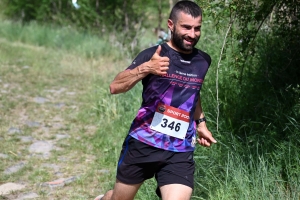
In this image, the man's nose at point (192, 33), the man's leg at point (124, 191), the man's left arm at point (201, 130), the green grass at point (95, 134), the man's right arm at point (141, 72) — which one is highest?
the man's nose at point (192, 33)

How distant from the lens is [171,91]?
3.67 meters

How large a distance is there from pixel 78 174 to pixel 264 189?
8.26 feet

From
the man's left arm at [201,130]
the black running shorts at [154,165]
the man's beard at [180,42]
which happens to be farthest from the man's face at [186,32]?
the black running shorts at [154,165]

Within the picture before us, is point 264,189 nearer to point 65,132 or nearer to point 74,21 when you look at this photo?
point 65,132

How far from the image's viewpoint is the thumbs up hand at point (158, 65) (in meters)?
3.47

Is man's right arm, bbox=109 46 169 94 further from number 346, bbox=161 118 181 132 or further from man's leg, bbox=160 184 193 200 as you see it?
man's leg, bbox=160 184 193 200

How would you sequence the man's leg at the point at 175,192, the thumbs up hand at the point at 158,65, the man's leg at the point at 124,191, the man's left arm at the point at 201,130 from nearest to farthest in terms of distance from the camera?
the thumbs up hand at the point at 158,65
the man's leg at the point at 175,192
the man's leg at the point at 124,191
the man's left arm at the point at 201,130

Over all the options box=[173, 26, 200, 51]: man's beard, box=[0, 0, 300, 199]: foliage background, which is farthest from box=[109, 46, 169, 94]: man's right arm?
box=[0, 0, 300, 199]: foliage background

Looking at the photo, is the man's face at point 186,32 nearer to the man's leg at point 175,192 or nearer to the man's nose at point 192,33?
the man's nose at point 192,33

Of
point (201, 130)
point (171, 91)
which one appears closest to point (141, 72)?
point (171, 91)

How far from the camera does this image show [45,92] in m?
10.2

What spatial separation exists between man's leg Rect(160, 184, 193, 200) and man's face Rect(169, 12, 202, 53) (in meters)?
0.91

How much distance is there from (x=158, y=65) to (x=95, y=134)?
422 cm

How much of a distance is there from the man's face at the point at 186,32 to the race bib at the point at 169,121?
415 millimetres
